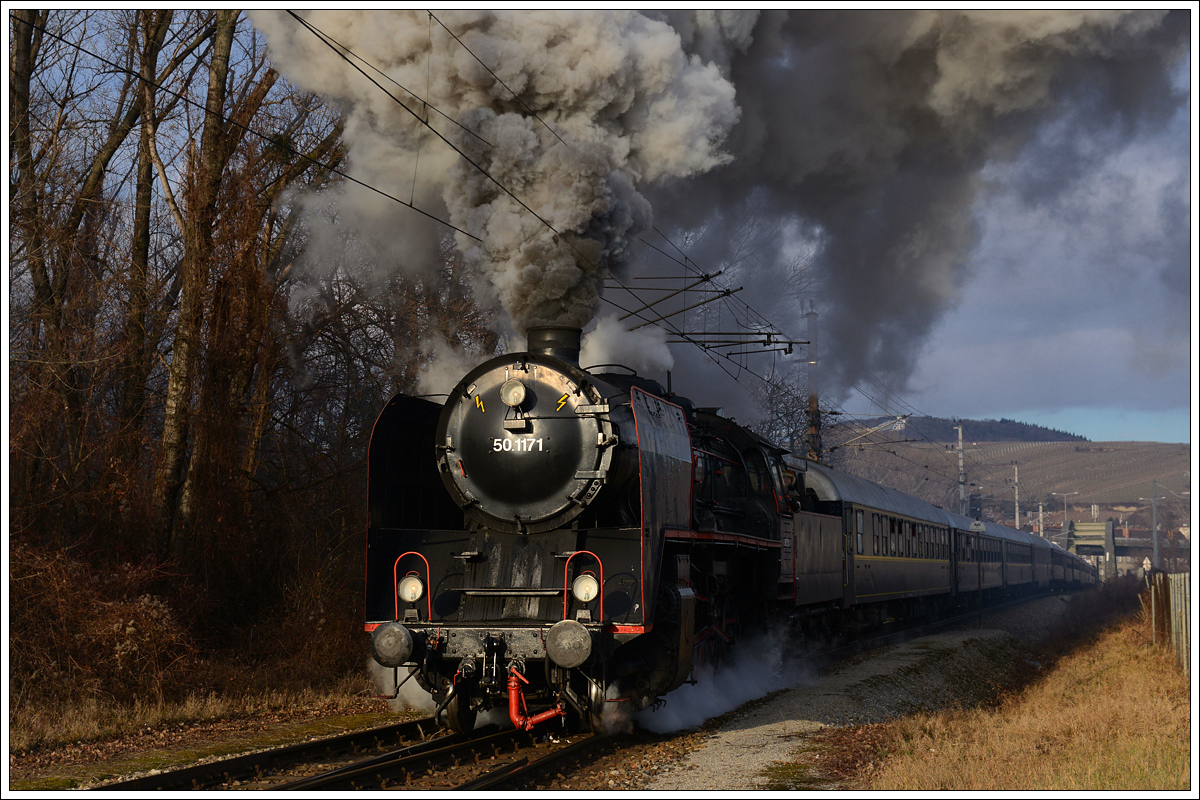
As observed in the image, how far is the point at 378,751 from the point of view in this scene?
797 centimetres

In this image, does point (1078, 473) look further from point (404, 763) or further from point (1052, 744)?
point (404, 763)

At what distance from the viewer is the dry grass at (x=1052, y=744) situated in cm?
684

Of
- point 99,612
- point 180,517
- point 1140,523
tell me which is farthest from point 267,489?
point 1140,523

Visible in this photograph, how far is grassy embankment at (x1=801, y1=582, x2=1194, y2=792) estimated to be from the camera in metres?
6.86

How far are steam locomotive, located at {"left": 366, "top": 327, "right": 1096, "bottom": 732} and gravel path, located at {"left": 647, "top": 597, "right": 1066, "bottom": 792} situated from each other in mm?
780

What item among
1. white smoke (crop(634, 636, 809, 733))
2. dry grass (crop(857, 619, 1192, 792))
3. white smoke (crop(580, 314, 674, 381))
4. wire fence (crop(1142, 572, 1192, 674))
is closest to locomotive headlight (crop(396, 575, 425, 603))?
white smoke (crop(634, 636, 809, 733))

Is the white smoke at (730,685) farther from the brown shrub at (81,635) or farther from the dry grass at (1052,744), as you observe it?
the brown shrub at (81,635)

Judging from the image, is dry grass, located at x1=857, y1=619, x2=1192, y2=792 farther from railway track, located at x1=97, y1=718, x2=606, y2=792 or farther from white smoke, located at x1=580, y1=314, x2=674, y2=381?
white smoke, located at x1=580, y1=314, x2=674, y2=381

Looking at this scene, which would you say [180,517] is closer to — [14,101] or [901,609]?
[14,101]

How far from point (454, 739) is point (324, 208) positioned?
1190 cm

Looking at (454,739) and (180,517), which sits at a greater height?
(180,517)

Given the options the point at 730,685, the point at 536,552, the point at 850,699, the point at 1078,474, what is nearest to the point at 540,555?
the point at 536,552

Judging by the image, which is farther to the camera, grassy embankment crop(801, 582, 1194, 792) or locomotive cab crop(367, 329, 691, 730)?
locomotive cab crop(367, 329, 691, 730)

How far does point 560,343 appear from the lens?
371 inches
